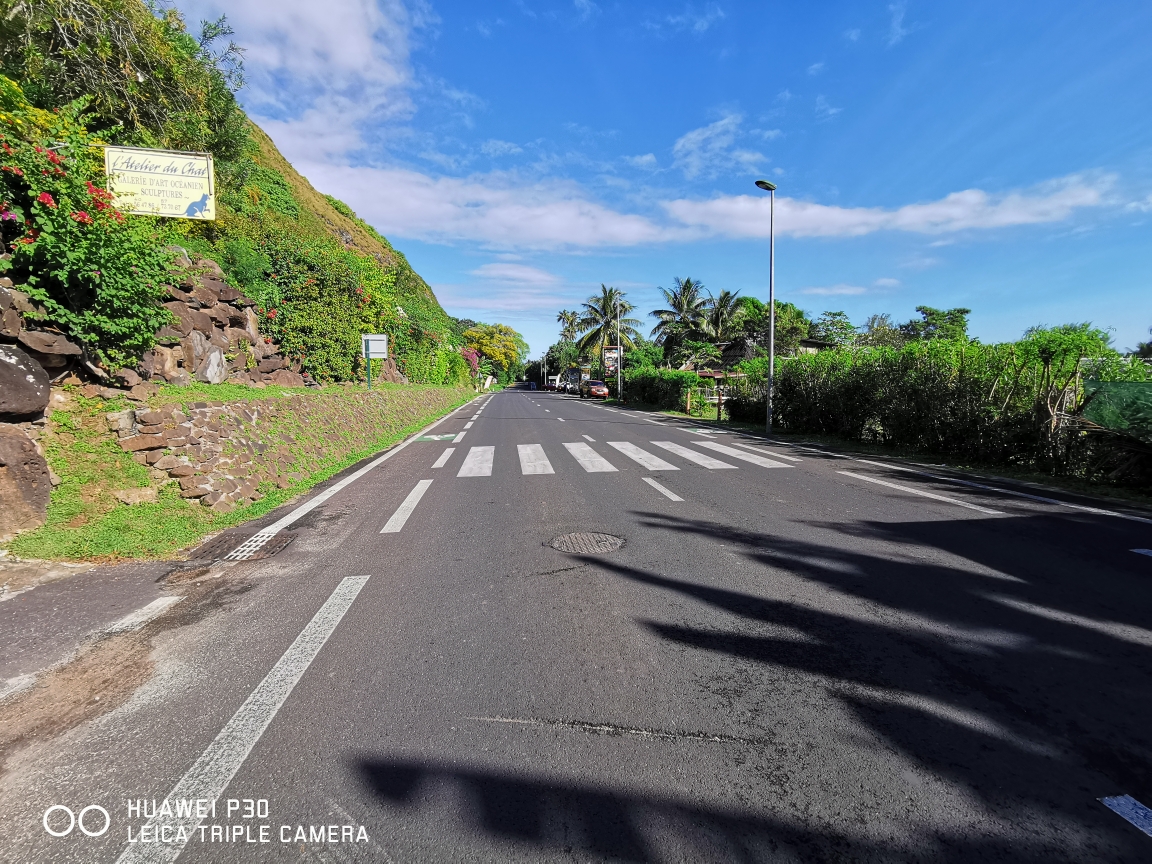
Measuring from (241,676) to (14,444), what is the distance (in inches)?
161

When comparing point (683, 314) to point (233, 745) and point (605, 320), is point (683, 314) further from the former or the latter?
point (233, 745)

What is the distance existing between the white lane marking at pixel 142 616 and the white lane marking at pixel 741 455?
349 inches

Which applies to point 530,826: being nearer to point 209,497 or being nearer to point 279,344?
point 209,497

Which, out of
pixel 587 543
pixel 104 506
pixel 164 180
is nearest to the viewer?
pixel 587 543

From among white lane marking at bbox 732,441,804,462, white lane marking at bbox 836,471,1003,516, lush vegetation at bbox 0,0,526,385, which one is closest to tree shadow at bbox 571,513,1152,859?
white lane marking at bbox 836,471,1003,516

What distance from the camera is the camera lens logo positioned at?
78.5 inches

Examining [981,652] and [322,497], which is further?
[322,497]

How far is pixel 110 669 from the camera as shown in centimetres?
310

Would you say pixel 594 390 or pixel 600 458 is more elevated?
pixel 594 390

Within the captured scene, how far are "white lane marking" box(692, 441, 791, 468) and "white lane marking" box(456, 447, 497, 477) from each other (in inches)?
203

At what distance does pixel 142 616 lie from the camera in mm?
3764

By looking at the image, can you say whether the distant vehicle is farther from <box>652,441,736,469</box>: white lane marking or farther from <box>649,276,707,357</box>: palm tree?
<box>652,441,736,469</box>: white lane marking

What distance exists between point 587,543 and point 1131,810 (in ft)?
12.7

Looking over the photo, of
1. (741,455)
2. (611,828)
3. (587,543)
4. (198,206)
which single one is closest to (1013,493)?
(741,455)
